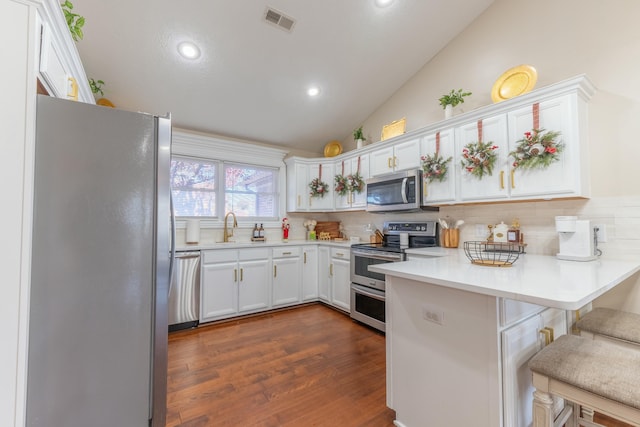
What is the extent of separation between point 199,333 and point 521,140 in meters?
3.60

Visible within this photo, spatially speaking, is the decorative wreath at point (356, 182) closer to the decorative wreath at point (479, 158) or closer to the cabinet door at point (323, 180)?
the cabinet door at point (323, 180)

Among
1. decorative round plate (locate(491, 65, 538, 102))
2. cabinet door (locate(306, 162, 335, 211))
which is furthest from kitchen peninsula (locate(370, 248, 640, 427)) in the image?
cabinet door (locate(306, 162, 335, 211))

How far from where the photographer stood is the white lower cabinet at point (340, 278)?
3.46 meters

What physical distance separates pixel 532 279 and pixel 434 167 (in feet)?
5.72

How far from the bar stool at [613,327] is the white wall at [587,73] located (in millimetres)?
503

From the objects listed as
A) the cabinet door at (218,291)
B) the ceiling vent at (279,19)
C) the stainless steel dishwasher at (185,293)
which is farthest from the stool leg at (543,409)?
the ceiling vent at (279,19)

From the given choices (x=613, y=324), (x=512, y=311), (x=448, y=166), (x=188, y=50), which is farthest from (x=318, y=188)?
(x=613, y=324)

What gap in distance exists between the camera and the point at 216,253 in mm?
3211

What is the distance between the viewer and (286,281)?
371 centimetres

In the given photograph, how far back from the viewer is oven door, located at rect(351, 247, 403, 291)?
2.90 meters

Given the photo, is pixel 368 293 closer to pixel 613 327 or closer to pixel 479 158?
pixel 479 158

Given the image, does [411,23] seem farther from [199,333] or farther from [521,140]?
[199,333]

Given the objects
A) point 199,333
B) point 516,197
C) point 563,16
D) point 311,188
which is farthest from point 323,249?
point 563,16

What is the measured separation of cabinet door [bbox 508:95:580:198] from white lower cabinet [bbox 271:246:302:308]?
2.63 m
